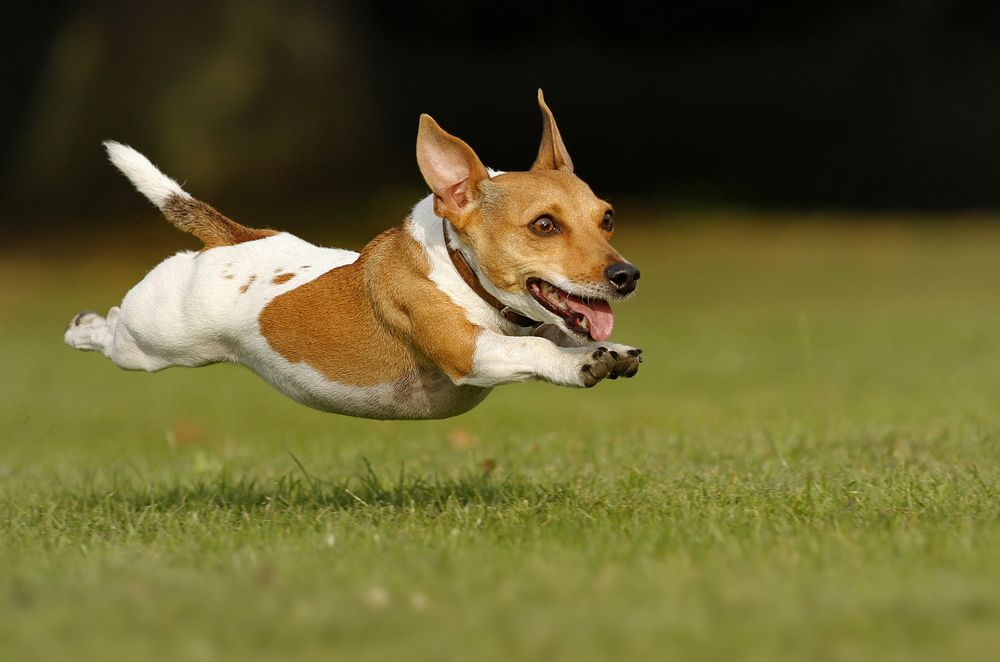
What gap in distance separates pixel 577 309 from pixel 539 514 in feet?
3.15

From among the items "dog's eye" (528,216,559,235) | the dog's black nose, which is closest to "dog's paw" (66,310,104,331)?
"dog's eye" (528,216,559,235)

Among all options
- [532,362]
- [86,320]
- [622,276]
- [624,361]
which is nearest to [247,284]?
[86,320]

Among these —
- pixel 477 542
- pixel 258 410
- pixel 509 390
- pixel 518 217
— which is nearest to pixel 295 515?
pixel 477 542

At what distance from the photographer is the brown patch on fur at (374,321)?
6059mm

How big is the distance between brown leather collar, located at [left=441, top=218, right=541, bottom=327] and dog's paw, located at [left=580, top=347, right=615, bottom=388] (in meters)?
0.66

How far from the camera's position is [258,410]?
12.6 m

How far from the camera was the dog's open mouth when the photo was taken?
5.82 metres

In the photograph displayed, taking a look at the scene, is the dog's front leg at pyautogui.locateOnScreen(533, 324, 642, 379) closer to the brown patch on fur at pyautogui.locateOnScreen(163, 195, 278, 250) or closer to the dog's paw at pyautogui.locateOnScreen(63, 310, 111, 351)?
the brown patch on fur at pyautogui.locateOnScreen(163, 195, 278, 250)

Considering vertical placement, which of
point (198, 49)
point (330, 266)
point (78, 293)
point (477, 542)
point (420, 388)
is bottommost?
point (78, 293)

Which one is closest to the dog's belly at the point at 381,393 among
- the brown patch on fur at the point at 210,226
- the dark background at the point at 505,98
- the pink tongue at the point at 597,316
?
the pink tongue at the point at 597,316

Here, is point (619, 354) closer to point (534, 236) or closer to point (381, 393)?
point (534, 236)

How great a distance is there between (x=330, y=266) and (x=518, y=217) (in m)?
1.22

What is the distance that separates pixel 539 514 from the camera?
6184 millimetres

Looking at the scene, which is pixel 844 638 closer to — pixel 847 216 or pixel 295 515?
pixel 295 515
